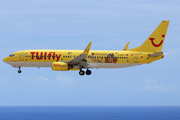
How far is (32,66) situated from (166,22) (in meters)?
32.3

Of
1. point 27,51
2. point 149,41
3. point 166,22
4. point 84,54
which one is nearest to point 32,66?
point 27,51

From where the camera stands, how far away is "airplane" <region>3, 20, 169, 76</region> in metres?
72.2

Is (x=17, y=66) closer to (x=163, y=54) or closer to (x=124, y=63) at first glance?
(x=124, y=63)

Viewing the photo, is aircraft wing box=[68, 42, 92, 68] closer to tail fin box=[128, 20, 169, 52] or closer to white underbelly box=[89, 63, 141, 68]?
white underbelly box=[89, 63, 141, 68]

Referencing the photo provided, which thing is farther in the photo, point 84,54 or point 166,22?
point 166,22

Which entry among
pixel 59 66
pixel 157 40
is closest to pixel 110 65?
pixel 59 66

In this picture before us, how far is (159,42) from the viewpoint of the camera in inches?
2916

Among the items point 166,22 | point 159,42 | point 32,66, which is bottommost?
point 32,66

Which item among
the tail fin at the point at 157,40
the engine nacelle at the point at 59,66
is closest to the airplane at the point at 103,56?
the tail fin at the point at 157,40

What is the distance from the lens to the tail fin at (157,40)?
7406cm

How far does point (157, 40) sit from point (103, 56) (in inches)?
517

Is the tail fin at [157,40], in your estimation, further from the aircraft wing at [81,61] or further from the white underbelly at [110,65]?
the aircraft wing at [81,61]

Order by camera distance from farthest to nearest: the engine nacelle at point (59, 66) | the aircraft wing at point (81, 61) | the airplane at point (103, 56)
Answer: the airplane at point (103, 56), the engine nacelle at point (59, 66), the aircraft wing at point (81, 61)

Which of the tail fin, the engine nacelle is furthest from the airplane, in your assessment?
the engine nacelle
